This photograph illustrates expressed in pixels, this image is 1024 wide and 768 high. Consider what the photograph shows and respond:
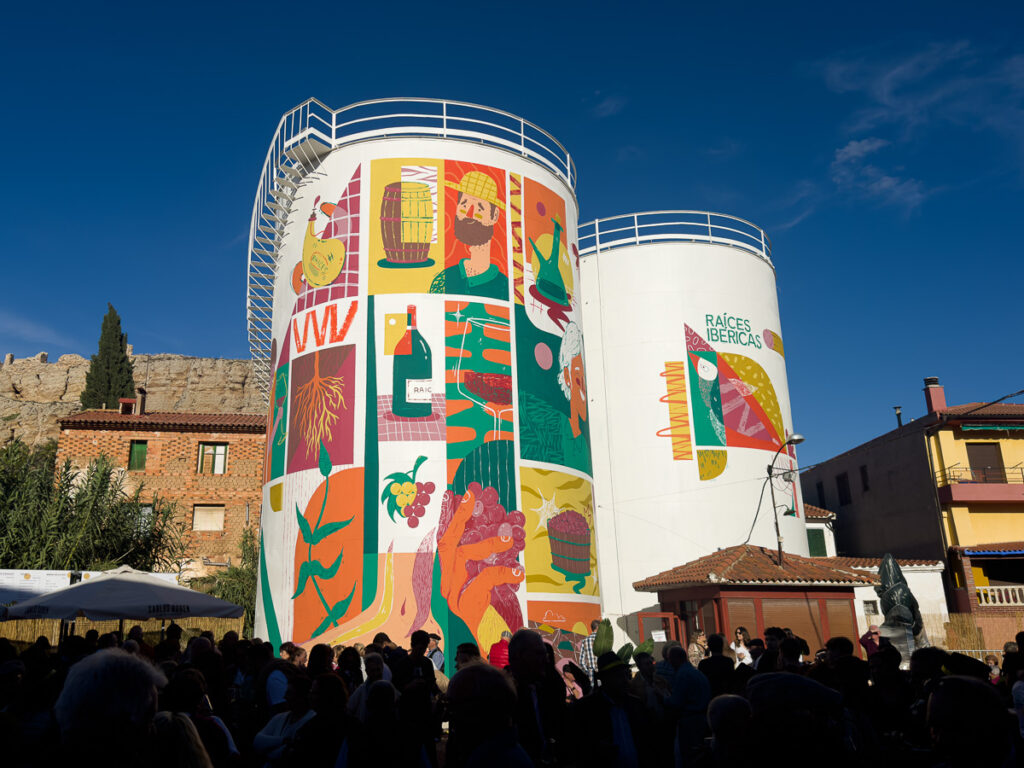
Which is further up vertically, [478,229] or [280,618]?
[478,229]

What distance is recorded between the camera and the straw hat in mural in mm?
24500

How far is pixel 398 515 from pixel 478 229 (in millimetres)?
8715

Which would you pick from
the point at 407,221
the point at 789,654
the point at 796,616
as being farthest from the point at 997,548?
the point at 789,654

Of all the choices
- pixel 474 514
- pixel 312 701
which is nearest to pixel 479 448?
pixel 474 514

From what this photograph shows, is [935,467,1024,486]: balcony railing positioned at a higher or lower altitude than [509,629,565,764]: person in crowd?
higher

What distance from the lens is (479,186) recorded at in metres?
24.7

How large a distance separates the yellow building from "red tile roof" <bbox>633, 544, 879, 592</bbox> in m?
14.7

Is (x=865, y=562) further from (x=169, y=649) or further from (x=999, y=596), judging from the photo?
(x=169, y=649)

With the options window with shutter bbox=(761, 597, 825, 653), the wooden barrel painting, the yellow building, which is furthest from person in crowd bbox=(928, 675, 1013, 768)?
the yellow building

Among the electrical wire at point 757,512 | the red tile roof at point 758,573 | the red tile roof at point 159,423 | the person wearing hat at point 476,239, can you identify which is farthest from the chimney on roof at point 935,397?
the red tile roof at point 159,423

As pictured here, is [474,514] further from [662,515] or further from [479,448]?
[662,515]

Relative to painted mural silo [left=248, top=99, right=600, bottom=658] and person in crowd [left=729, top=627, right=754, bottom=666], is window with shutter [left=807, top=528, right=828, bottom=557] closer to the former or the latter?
painted mural silo [left=248, top=99, right=600, bottom=658]

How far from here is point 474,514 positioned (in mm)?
21969

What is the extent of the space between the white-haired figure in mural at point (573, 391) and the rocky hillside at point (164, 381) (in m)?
66.6
